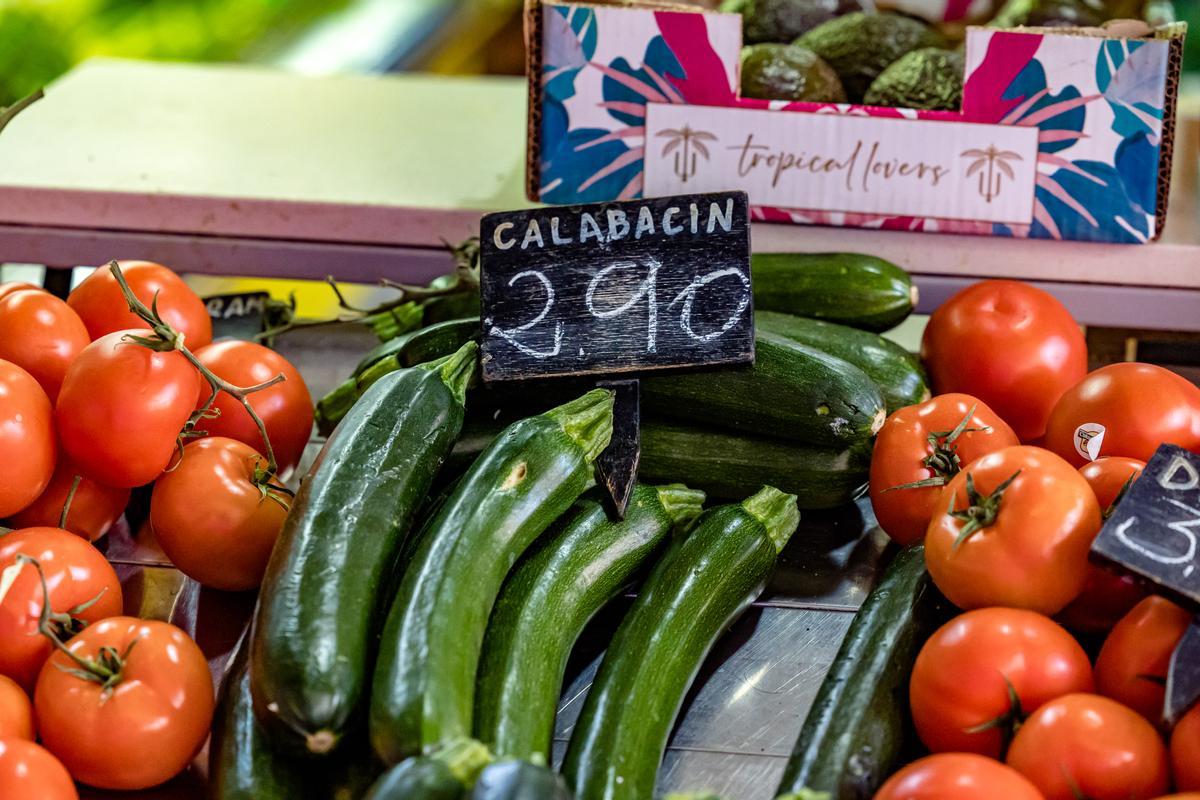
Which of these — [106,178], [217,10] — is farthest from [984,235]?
[217,10]

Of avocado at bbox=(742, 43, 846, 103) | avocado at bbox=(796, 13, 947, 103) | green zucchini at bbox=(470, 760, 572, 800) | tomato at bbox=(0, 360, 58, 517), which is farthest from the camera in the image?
avocado at bbox=(796, 13, 947, 103)

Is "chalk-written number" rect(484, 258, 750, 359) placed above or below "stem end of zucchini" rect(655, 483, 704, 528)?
above

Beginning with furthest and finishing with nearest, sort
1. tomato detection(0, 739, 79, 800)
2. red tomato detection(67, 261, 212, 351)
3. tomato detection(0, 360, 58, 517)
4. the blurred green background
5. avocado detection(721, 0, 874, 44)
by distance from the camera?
the blurred green background < avocado detection(721, 0, 874, 44) < red tomato detection(67, 261, 212, 351) < tomato detection(0, 360, 58, 517) < tomato detection(0, 739, 79, 800)

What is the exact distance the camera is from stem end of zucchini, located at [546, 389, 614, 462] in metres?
1.35

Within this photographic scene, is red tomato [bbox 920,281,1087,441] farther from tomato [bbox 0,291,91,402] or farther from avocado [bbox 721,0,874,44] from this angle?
tomato [bbox 0,291,91,402]

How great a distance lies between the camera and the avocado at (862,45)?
2.00m

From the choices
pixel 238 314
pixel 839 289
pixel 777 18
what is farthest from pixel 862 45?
pixel 238 314

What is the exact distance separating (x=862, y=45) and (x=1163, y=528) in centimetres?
115

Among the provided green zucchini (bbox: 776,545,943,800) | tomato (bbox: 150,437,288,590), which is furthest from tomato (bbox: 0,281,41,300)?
green zucchini (bbox: 776,545,943,800)

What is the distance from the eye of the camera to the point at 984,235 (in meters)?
1.86

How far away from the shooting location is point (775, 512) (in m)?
1.44

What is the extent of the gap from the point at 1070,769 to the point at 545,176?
3.95 ft

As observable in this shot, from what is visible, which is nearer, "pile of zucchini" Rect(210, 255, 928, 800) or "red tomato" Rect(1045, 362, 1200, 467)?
"pile of zucchini" Rect(210, 255, 928, 800)

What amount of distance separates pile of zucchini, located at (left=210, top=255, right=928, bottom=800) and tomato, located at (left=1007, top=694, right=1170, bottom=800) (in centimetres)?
34
